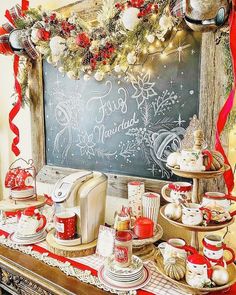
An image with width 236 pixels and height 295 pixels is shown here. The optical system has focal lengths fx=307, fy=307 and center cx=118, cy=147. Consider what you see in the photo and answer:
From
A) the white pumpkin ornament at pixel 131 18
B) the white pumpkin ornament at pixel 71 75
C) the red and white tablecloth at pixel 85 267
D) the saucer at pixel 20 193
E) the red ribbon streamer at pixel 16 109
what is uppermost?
the white pumpkin ornament at pixel 131 18

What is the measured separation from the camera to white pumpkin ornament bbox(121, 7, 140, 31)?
4.69 feet

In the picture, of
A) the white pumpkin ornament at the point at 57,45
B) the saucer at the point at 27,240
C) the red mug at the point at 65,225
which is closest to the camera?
the red mug at the point at 65,225

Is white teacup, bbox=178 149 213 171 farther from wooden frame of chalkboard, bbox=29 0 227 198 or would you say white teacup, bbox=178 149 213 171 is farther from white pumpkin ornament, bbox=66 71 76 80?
white pumpkin ornament, bbox=66 71 76 80

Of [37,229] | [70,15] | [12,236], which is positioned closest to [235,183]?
[37,229]

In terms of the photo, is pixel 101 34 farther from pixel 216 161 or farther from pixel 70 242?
pixel 70 242

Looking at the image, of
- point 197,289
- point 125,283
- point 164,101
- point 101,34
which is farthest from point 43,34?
point 197,289

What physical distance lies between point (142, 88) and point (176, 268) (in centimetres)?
91

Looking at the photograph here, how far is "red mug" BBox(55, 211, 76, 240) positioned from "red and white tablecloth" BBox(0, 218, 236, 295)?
10 cm

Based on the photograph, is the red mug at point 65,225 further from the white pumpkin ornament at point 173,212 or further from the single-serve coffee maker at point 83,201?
the white pumpkin ornament at point 173,212

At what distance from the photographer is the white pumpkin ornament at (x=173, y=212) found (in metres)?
1.21

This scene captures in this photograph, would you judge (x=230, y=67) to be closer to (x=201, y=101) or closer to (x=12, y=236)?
(x=201, y=101)

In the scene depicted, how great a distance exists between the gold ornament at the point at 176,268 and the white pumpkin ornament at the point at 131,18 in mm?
1053

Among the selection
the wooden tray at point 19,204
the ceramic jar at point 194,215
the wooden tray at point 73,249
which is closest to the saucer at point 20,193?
the wooden tray at point 19,204

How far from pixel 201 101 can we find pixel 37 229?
3.55 ft
